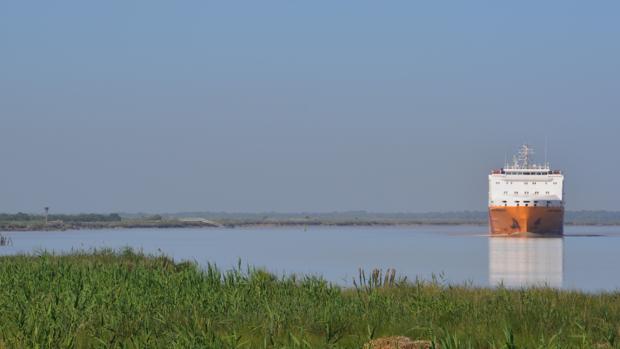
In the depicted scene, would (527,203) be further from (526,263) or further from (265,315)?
(265,315)

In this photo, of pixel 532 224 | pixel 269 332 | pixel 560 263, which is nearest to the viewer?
pixel 269 332

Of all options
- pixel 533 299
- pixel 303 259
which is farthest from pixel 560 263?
pixel 533 299

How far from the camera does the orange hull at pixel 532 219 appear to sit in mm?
115250

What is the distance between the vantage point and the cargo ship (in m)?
116

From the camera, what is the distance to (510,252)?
282 feet

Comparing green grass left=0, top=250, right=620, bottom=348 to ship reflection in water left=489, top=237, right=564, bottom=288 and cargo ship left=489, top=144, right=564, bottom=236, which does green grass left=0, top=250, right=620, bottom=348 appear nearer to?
ship reflection in water left=489, top=237, right=564, bottom=288

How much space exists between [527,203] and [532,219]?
12.0 ft

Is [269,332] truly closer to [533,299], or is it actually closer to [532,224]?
[533,299]

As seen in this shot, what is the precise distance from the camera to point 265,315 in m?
16.3

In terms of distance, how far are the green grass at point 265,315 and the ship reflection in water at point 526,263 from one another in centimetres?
1931

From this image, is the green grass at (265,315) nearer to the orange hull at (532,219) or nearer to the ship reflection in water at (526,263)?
the ship reflection in water at (526,263)

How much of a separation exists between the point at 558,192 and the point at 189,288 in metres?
104

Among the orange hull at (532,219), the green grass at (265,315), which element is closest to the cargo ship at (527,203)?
the orange hull at (532,219)

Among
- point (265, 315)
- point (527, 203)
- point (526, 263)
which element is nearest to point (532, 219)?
point (527, 203)
